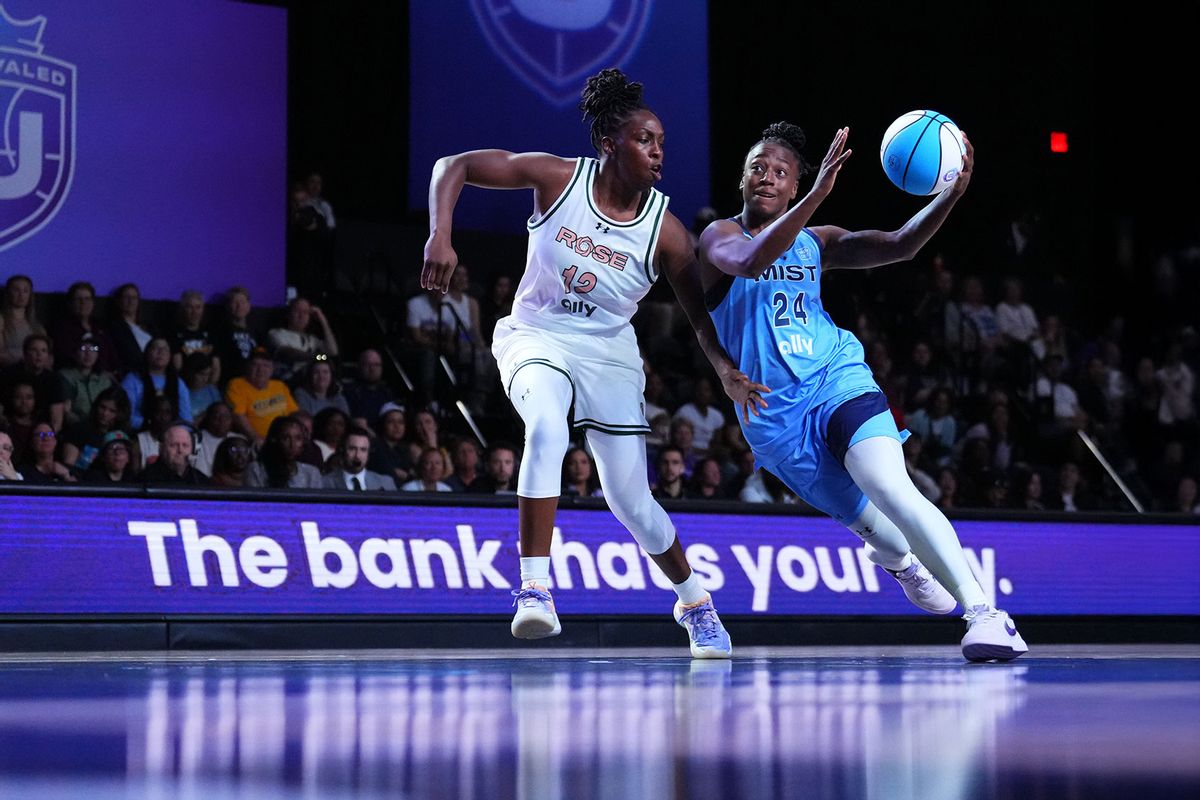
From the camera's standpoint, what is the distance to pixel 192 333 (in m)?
8.41

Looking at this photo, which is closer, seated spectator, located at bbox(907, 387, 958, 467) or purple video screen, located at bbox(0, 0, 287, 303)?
purple video screen, located at bbox(0, 0, 287, 303)

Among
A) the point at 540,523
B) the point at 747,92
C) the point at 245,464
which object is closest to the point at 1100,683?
the point at 540,523

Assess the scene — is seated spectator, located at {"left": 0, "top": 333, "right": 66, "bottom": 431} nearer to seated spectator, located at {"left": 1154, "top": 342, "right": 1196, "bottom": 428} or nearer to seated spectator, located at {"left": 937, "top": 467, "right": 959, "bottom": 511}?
seated spectator, located at {"left": 937, "top": 467, "right": 959, "bottom": 511}

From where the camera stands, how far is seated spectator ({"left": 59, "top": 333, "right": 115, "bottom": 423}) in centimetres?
768

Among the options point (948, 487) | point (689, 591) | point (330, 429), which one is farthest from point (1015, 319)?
point (689, 591)

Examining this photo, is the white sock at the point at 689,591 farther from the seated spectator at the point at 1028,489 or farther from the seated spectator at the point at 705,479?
the seated spectator at the point at 1028,489

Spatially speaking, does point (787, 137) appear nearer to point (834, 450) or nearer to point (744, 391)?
point (744, 391)

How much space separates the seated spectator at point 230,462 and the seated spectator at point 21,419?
0.85 metres

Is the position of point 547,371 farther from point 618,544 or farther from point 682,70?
point 682,70

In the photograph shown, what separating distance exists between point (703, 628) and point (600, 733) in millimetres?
2769

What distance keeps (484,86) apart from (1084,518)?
5127 mm

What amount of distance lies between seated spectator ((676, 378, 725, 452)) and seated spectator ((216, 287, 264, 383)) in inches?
104

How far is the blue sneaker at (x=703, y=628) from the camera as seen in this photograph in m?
4.98

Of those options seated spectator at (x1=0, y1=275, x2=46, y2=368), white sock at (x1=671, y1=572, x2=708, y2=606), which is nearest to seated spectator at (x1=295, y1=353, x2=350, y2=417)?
seated spectator at (x1=0, y1=275, x2=46, y2=368)
